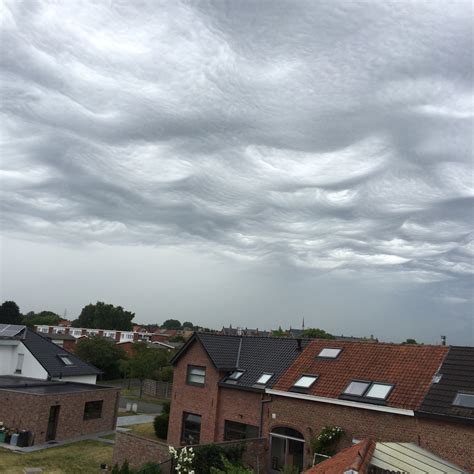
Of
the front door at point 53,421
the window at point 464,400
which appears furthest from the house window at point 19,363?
the window at point 464,400

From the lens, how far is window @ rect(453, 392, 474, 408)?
16016 mm

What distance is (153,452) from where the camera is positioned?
18859mm

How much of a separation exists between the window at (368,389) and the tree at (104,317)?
116m

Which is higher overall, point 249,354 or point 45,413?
point 249,354

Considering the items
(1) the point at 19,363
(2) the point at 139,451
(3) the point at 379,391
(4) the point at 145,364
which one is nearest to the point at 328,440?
(3) the point at 379,391

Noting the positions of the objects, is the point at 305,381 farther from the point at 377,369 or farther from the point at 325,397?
the point at 377,369

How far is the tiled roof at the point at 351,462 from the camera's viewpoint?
11.7m

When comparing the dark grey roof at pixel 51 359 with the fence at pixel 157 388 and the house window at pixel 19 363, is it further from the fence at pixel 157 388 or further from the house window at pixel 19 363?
the fence at pixel 157 388

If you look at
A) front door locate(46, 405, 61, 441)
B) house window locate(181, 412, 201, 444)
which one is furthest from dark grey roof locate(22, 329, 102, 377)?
house window locate(181, 412, 201, 444)

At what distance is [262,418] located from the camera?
2212 centimetres

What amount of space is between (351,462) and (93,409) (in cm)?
2315

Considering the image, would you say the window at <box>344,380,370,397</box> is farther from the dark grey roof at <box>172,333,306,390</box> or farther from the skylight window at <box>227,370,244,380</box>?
the skylight window at <box>227,370,244,380</box>

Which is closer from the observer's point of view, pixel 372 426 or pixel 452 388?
pixel 452 388

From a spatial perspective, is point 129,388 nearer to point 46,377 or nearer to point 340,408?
point 46,377
